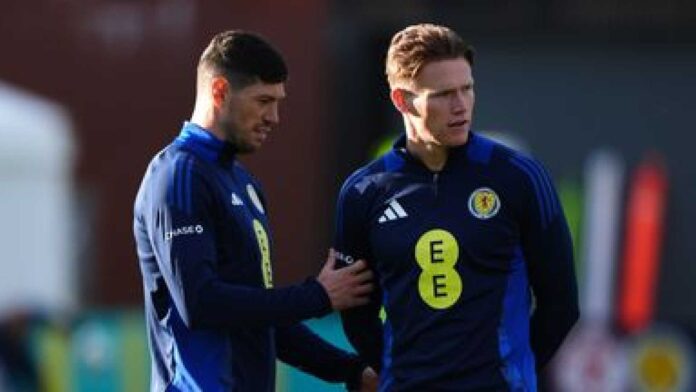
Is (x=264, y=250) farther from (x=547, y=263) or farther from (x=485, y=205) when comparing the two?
(x=547, y=263)

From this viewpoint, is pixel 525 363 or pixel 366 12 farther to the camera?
pixel 366 12

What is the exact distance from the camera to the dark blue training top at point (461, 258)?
5.38 m

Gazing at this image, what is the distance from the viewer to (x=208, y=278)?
17.9 ft

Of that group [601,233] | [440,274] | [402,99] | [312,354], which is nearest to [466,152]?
[402,99]

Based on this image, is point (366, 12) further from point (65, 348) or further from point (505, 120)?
point (65, 348)

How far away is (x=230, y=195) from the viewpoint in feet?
18.4

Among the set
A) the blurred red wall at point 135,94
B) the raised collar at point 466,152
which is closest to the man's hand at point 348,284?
the raised collar at point 466,152

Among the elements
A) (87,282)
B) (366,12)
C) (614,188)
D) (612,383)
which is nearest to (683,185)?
(614,188)

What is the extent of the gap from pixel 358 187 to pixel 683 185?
17.6 ft

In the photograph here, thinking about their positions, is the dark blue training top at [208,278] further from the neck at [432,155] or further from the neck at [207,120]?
the neck at [432,155]

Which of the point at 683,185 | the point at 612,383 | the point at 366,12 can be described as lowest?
the point at 612,383

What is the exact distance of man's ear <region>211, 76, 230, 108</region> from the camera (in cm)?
557

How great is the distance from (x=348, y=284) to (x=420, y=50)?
62cm

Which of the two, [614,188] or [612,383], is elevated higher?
[614,188]
